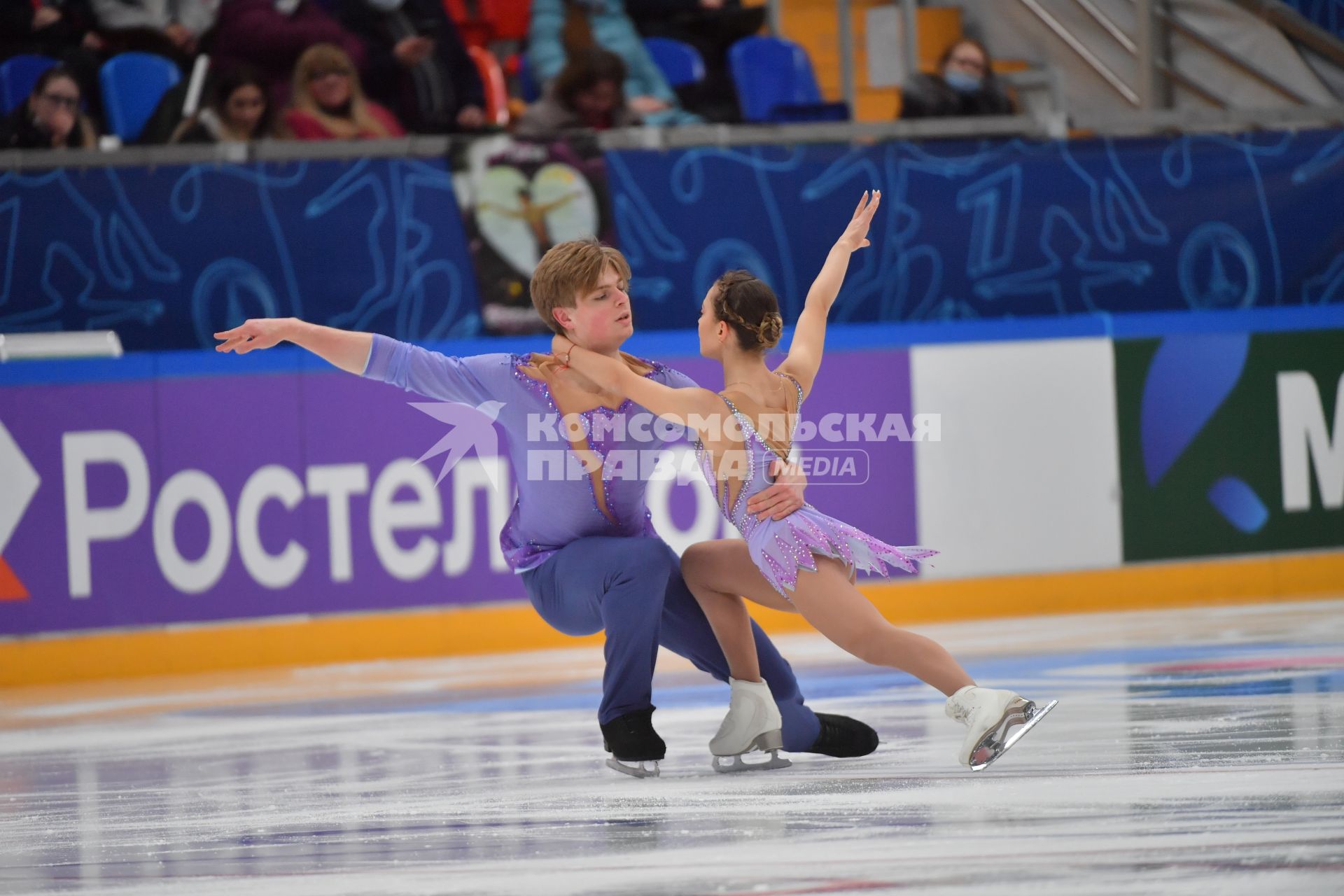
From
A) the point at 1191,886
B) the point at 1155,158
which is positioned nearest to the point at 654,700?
the point at 1191,886

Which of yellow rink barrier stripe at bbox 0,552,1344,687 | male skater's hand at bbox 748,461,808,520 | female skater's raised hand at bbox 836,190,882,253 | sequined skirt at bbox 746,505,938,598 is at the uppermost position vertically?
female skater's raised hand at bbox 836,190,882,253

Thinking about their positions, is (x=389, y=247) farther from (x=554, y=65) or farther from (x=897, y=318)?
(x=897, y=318)

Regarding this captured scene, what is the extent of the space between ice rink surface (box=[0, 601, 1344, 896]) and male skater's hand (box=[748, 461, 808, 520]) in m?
0.52

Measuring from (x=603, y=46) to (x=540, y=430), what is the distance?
469 centimetres

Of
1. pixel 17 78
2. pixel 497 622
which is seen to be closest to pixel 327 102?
pixel 17 78

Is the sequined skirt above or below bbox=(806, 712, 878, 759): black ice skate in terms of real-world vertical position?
above

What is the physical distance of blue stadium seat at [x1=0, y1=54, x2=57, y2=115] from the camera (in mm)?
6824

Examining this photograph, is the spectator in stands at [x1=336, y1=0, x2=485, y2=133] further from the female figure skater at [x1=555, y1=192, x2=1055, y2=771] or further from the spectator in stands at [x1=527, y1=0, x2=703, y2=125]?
the female figure skater at [x1=555, y1=192, x2=1055, y2=771]

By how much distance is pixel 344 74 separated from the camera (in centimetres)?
689

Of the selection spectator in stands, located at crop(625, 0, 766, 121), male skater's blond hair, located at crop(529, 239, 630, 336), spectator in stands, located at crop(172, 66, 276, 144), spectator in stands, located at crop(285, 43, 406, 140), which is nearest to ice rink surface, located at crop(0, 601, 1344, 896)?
male skater's blond hair, located at crop(529, 239, 630, 336)

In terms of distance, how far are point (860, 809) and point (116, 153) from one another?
15.1 feet

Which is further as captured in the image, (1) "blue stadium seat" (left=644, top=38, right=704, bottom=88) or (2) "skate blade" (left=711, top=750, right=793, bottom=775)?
(1) "blue stadium seat" (left=644, top=38, right=704, bottom=88)

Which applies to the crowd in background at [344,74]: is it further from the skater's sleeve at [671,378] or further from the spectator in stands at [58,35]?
the skater's sleeve at [671,378]

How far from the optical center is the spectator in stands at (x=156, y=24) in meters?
7.11
